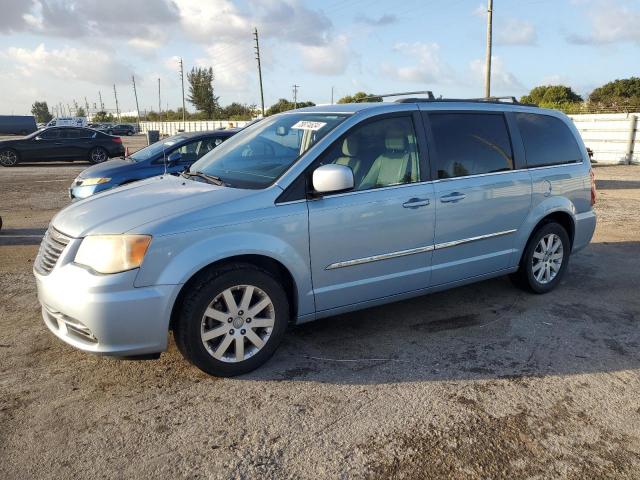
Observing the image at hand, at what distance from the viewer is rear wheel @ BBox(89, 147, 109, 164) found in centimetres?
1992

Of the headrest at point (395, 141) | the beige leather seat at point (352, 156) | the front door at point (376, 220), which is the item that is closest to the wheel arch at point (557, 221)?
the front door at point (376, 220)

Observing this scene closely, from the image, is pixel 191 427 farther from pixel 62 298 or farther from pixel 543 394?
pixel 543 394

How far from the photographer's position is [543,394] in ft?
11.0

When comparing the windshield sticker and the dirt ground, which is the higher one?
the windshield sticker

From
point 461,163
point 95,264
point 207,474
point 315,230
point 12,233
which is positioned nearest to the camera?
point 207,474

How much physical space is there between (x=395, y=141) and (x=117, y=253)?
7.25 feet

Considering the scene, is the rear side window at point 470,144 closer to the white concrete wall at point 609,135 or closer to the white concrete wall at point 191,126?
the white concrete wall at point 609,135

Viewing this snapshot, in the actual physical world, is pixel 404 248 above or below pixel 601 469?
above

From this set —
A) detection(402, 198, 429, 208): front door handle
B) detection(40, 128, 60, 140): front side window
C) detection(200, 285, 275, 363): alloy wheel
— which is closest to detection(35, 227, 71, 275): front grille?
detection(200, 285, 275, 363): alloy wheel

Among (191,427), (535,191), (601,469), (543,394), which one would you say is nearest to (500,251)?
(535,191)

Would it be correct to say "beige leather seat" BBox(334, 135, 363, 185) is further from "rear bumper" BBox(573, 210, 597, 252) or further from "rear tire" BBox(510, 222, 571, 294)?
"rear bumper" BBox(573, 210, 597, 252)

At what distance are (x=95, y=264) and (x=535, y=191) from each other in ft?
12.3

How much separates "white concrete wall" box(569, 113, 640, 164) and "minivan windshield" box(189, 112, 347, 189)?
58.3 feet

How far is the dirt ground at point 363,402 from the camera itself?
2699 millimetres
